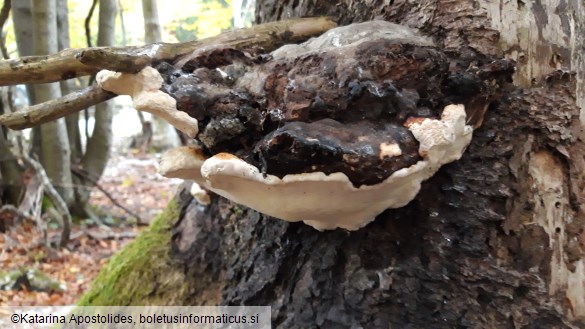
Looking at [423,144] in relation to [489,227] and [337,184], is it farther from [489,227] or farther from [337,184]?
[489,227]

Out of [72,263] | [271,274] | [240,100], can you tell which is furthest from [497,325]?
[72,263]

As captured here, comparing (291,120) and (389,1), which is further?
(389,1)

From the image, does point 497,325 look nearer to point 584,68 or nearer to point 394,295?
point 394,295

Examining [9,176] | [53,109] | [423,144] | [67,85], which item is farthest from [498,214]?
Answer: [67,85]

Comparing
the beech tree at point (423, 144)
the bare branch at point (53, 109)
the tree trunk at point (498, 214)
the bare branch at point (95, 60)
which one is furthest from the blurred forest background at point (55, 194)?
the tree trunk at point (498, 214)

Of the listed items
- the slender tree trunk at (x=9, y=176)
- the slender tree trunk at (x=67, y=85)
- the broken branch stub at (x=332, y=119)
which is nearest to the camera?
the broken branch stub at (x=332, y=119)

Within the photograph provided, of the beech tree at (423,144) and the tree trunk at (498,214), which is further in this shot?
the tree trunk at (498,214)

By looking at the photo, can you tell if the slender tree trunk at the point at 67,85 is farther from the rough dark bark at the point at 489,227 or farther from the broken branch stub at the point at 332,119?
the rough dark bark at the point at 489,227

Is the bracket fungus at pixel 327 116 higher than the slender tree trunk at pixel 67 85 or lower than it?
higher
